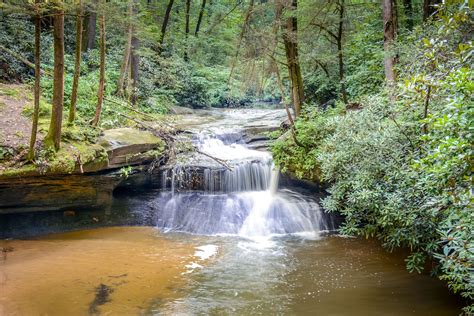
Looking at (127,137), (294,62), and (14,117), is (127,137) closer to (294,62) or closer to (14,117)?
(14,117)

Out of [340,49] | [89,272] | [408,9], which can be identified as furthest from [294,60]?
[89,272]

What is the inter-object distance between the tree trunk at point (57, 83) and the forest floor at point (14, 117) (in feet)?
1.70

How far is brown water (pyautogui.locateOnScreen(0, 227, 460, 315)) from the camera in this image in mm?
5086

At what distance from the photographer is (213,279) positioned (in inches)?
241

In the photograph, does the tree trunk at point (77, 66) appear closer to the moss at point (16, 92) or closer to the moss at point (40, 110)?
the moss at point (40, 110)

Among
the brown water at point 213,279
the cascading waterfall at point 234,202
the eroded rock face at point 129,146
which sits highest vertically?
the eroded rock face at point 129,146

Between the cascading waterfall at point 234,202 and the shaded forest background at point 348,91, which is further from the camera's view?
the cascading waterfall at point 234,202

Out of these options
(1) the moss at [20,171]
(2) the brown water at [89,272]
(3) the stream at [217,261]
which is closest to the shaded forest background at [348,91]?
(1) the moss at [20,171]

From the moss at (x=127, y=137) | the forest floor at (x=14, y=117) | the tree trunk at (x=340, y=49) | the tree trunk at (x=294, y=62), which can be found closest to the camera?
the forest floor at (x=14, y=117)

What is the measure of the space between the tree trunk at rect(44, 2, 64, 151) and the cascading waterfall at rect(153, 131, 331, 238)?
3012mm

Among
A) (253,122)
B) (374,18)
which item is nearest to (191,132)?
(253,122)

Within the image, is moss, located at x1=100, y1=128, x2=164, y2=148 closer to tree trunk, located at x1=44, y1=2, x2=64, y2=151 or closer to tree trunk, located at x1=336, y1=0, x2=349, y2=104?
tree trunk, located at x1=44, y1=2, x2=64, y2=151

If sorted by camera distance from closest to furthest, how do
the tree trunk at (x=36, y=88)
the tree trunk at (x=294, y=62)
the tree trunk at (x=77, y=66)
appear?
the tree trunk at (x=36, y=88) → the tree trunk at (x=77, y=66) → the tree trunk at (x=294, y=62)

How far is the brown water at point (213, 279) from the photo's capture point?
5086 mm
